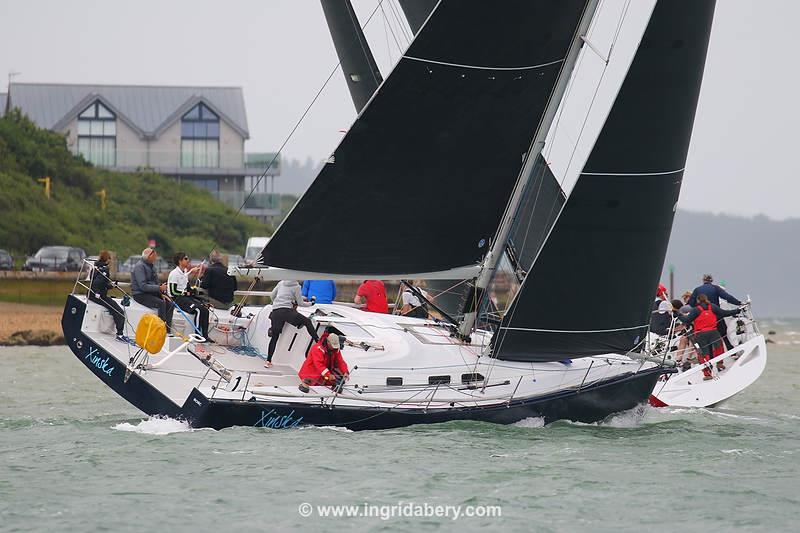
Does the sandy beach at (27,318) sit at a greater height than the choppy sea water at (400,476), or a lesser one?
greater

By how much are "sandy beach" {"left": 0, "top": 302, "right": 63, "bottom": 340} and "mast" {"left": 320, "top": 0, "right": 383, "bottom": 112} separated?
19969 mm

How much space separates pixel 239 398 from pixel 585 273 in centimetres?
464

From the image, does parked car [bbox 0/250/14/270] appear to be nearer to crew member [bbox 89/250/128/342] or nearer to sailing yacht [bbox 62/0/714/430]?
crew member [bbox 89/250/128/342]

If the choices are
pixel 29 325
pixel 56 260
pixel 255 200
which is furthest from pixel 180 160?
pixel 29 325

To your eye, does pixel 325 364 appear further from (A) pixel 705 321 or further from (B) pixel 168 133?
(B) pixel 168 133

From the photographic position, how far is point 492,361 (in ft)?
54.2

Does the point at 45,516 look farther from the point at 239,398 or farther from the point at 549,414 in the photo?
the point at 549,414

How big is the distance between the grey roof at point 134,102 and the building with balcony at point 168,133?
6 cm

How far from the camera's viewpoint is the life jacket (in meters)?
21.9

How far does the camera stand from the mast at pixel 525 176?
17047mm

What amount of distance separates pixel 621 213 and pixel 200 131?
57.2 metres

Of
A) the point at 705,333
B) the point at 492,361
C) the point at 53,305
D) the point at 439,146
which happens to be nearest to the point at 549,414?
the point at 492,361

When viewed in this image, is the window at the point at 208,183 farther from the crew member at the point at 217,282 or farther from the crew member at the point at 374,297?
the crew member at the point at 217,282

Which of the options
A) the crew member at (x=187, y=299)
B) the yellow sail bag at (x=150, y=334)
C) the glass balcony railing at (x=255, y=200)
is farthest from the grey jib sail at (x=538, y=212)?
the glass balcony railing at (x=255, y=200)
